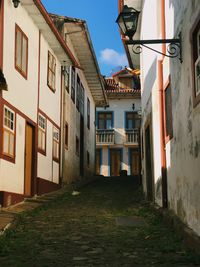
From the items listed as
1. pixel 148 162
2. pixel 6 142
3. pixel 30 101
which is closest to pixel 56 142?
pixel 30 101

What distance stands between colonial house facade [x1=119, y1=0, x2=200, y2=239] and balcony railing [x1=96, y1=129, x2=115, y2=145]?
24.3 meters

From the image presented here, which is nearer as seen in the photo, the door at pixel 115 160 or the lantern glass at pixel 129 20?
the lantern glass at pixel 129 20

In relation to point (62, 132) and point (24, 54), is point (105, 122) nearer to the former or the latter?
point (62, 132)

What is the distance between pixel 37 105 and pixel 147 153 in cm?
386

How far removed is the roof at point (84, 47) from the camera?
19125 mm

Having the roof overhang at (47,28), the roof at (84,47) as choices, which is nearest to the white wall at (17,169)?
the roof overhang at (47,28)

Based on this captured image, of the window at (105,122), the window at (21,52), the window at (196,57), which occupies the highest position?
the window at (105,122)

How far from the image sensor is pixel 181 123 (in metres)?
7.87

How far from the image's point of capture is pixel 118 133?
37.6 meters

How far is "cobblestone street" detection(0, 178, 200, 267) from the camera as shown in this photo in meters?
6.18

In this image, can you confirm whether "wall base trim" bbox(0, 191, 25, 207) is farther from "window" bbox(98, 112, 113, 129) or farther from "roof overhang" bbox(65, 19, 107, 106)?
"window" bbox(98, 112, 113, 129)

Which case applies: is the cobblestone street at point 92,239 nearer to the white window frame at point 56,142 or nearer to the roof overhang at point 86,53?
the white window frame at point 56,142

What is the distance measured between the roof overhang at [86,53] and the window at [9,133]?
8412 mm

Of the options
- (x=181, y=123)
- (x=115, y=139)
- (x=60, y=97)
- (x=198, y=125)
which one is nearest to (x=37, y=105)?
(x=60, y=97)
